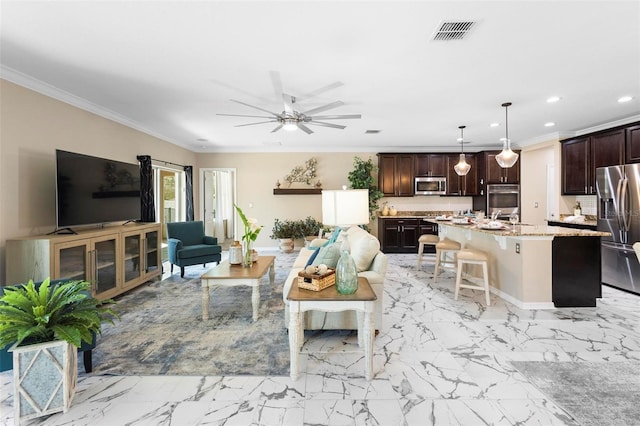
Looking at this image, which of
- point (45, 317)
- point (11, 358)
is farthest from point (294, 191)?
point (45, 317)

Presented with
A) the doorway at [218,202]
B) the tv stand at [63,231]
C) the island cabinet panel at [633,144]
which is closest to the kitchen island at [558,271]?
the island cabinet panel at [633,144]

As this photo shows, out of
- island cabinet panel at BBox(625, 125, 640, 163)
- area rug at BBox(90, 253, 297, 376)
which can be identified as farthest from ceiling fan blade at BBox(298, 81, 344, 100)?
island cabinet panel at BBox(625, 125, 640, 163)

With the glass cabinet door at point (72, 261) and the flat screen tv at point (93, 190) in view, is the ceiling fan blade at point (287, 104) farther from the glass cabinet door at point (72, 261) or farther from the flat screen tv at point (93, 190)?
the glass cabinet door at point (72, 261)

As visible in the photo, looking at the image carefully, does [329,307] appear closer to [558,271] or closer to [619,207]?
[558,271]

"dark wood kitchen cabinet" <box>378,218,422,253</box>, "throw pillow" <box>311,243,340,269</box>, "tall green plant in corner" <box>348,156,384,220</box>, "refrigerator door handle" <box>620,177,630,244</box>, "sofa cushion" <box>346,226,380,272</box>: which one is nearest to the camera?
"throw pillow" <box>311,243,340,269</box>

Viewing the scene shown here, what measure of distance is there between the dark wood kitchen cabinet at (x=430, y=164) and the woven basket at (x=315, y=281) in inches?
218

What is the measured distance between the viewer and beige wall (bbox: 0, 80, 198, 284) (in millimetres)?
2893

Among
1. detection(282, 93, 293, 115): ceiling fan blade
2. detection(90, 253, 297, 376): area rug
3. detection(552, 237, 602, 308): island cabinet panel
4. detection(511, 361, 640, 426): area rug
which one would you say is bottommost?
detection(511, 361, 640, 426): area rug

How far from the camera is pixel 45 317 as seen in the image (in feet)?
5.74

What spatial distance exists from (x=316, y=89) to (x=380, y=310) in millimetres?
2524

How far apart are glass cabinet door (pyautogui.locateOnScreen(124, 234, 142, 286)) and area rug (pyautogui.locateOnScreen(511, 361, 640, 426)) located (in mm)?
4490

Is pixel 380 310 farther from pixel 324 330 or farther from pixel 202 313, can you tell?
pixel 202 313

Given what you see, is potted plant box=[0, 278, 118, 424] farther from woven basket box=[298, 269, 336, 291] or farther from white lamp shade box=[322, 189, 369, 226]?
white lamp shade box=[322, 189, 369, 226]

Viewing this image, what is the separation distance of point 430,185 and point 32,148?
701 centimetres
